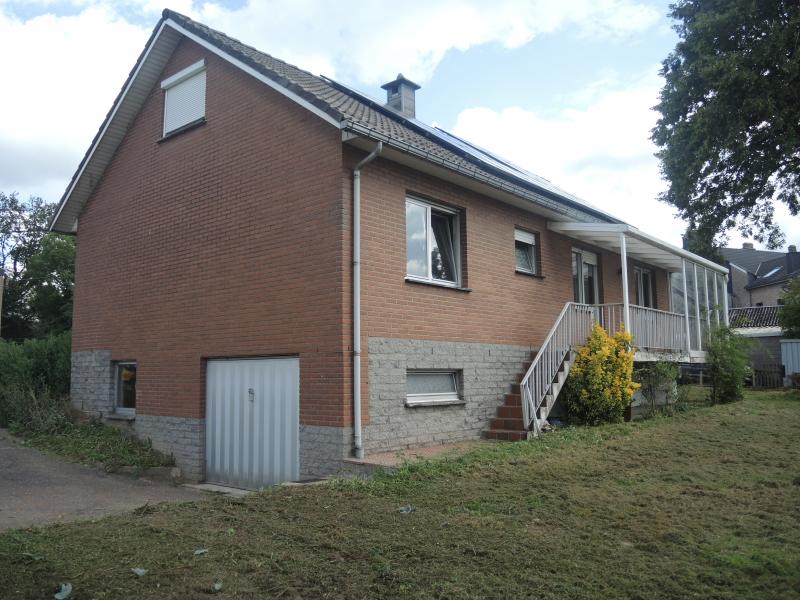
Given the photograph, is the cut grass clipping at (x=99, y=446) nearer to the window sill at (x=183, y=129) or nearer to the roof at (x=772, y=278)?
the window sill at (x=183, y=129)

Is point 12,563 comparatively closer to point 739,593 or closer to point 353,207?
point 739,593

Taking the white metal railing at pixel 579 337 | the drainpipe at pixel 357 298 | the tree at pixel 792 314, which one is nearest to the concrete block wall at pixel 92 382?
the drainpipe at pixel 357 298

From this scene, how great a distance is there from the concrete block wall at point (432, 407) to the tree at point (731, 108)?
A: 7875 millimetres

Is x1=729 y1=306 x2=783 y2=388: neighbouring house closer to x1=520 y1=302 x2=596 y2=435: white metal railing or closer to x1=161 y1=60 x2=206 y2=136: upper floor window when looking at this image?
x1=520 y1=302 x2=596 y2=435: white metal railing

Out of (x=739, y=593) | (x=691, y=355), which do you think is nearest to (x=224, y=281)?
(x=739, y=593)

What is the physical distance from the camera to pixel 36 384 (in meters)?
14.2

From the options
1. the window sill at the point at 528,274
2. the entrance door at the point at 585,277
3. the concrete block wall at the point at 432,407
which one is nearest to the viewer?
the concrete block wall at the point at 432,407

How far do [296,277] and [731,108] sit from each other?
11.3m

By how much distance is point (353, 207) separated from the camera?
9070 mm

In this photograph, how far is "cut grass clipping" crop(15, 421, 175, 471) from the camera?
434 inches

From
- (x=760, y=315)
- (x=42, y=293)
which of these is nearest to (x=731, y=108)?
(x=760, y=315)

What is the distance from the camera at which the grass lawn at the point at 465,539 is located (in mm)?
4309

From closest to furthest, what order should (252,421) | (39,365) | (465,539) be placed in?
(465,539) → (252,421) → (39,365)

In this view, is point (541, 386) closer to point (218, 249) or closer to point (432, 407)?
point (432, 407)
